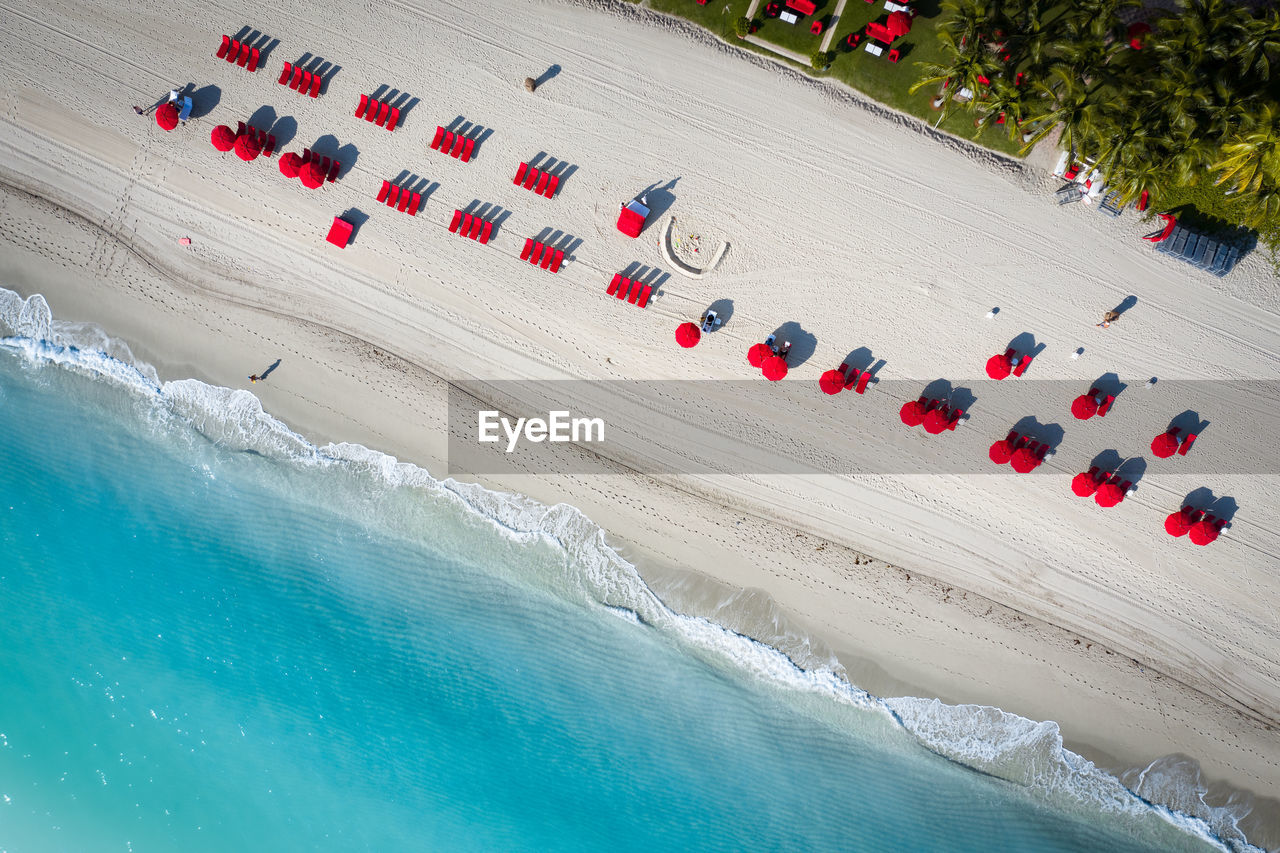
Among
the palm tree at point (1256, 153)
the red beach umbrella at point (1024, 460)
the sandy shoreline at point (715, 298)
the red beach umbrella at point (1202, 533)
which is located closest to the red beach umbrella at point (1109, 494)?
the sandy shoreline at point (715, 298)

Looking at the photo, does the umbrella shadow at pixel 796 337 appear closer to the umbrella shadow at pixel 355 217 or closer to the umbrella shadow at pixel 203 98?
the umbrella shadow at pixel 355 217

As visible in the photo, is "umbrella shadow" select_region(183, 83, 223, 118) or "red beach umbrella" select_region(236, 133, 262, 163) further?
"umbrella shadow" select_region(183, 83, 223, 118)

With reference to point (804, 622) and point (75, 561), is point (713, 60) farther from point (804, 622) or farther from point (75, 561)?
point (75, 561)

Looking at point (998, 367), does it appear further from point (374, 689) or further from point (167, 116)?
point (167, 116)

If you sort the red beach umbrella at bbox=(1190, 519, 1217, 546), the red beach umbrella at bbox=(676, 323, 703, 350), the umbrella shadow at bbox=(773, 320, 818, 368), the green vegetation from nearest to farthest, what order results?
the green vegetation < the red beach umbrella at bbox=(1190, 519, 1217, 546) < the red beach umbrella at bbox=(676, 323, 703, 350) < the umbrella shadow at bbox=(773, 320, 818, 368)

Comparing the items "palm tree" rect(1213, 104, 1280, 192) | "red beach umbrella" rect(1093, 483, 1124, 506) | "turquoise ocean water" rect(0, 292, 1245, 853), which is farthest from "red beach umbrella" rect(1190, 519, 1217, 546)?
"palm tree" rect(1213, 104, 1280, 192)

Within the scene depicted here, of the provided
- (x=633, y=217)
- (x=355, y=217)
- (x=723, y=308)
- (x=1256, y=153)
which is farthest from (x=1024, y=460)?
(x=355, y=217)

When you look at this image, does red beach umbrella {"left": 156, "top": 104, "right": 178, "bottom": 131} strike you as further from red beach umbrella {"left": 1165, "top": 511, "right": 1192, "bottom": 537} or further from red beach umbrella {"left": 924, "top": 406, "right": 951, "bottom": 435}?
red beach umbrella {"left": 1165, "top": 511, "right": 1192, "bottom": 537}
